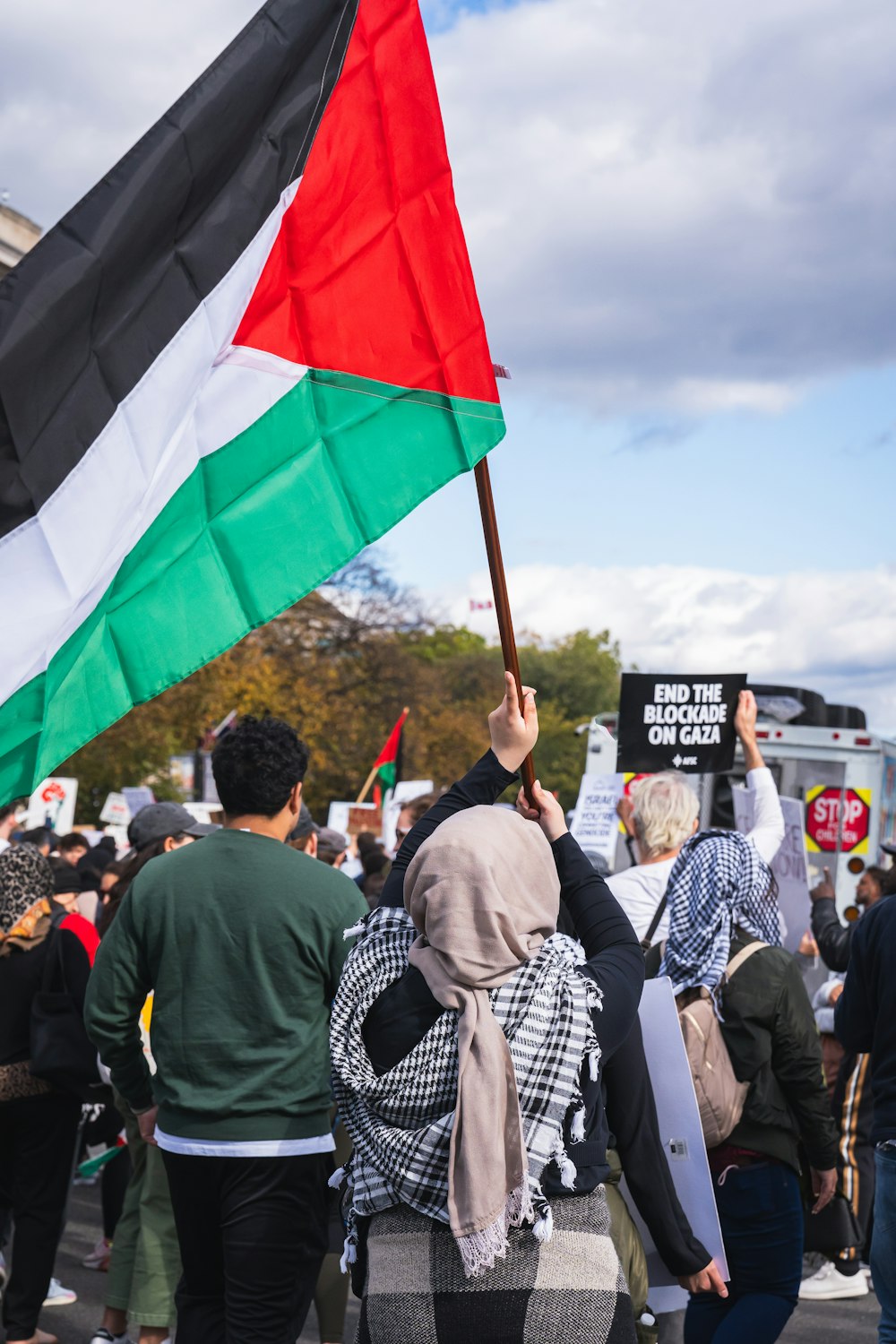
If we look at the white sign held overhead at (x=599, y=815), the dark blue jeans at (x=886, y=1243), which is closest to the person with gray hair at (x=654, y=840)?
the dark blue jeans at (x=886, y=1243)

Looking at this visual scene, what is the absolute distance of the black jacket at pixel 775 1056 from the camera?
431 cm

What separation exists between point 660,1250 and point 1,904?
116 inches

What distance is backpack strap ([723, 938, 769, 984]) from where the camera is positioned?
4344 mm

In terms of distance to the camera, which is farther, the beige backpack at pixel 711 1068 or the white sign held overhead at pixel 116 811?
the white sign held overhead at pixel 116 811

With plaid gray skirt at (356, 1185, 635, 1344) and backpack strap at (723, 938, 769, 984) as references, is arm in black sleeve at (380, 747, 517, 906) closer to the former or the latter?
plaid gray skirt at (356, 1185, 635, 1344)

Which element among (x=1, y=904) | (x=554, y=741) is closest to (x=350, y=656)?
(x=554, y=741)

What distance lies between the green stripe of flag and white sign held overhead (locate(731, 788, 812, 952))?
3578 millimetres

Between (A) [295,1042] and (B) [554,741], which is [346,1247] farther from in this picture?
(B) [554,741]

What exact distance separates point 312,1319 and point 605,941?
434cm

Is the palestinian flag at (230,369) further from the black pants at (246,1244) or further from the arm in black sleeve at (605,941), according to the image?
the black pants at (246,1244)

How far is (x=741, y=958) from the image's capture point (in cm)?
438

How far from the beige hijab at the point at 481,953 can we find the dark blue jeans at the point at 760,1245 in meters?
2.00

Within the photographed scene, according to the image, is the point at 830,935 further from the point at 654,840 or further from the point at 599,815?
the point at 654,840

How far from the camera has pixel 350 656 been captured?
5059cm
